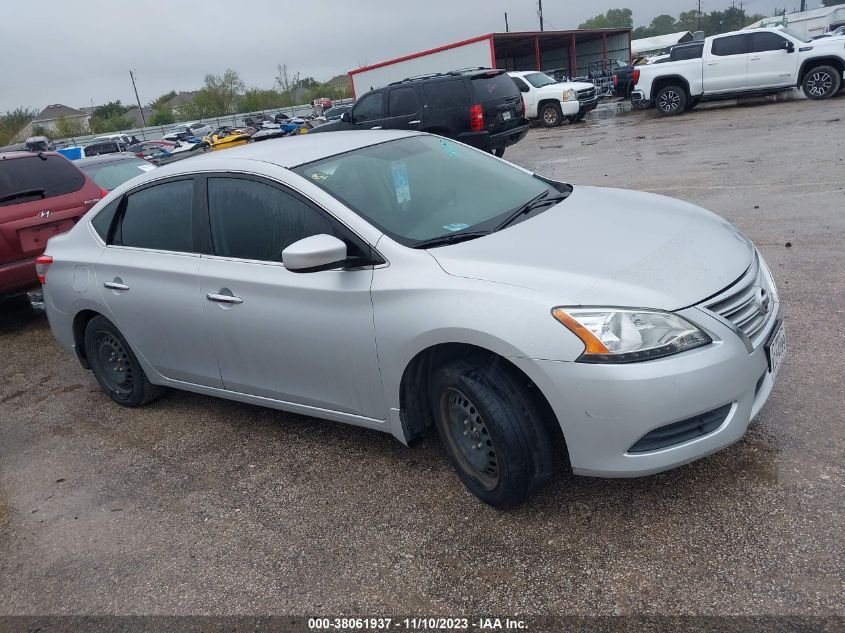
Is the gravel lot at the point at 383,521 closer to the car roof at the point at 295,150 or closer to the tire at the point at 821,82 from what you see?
the car roof at the point at 295,150

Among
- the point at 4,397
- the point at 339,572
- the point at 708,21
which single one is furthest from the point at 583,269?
the point at 708,21

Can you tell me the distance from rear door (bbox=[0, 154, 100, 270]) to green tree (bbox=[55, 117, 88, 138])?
69643mm

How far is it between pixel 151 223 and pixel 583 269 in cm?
276

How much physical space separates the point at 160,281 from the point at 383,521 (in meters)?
1.99

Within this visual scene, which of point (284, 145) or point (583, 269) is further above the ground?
point (284, 145)

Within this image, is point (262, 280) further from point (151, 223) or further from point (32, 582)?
point (32, 582)

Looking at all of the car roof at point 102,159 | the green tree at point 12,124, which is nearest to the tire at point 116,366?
the car roof at point 102,159

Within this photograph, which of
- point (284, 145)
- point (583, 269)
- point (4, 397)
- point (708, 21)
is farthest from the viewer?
point (708, 21)

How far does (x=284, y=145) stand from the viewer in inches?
166

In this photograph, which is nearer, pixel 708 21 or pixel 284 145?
pixel 284 145

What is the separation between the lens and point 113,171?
902 cm

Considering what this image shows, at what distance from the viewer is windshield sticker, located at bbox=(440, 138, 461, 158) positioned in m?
4.27

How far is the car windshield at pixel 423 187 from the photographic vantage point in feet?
11.4

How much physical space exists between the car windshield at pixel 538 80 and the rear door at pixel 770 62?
657 centimetres
